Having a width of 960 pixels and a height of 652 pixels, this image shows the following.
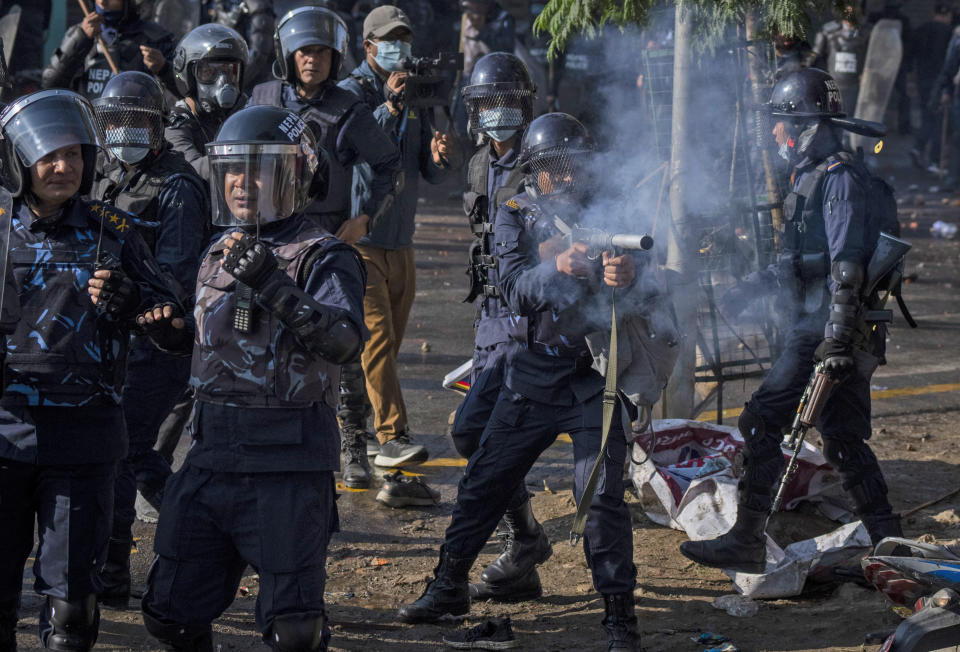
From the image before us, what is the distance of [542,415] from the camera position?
15.4ft

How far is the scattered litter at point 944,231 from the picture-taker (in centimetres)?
1393

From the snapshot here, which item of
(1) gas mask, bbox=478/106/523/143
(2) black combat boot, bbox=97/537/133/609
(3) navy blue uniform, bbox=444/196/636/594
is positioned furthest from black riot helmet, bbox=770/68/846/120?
(2) black combat boot, bbox=97/537/133/609

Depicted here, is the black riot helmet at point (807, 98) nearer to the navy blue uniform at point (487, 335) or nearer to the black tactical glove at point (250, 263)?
the navy blue uniform at point (487, 335)

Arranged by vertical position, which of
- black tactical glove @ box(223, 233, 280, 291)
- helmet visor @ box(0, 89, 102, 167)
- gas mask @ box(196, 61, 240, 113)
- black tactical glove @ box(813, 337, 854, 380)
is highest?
gas mask @ box(196, 61, 240, 113)

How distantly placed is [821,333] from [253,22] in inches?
342

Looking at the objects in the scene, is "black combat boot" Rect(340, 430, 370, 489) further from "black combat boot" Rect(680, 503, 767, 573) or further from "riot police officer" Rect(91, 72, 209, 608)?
"black combat boot" Rect(680, 503, 767, 573)

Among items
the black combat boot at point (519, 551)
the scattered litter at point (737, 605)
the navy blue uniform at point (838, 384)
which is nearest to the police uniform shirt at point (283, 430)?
the black combat boot at point (519, 551)

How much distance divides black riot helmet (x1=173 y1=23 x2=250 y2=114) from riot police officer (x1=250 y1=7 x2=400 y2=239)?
0.51ft

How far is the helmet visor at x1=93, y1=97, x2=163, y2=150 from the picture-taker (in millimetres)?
5059

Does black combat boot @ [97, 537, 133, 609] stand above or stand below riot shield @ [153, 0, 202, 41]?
below

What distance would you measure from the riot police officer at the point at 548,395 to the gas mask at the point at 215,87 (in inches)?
84.1

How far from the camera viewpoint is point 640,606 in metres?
5.12

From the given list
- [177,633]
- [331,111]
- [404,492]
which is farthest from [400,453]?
[177,633]

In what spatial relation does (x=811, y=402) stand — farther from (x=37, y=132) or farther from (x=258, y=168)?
(x=37, y=132)
